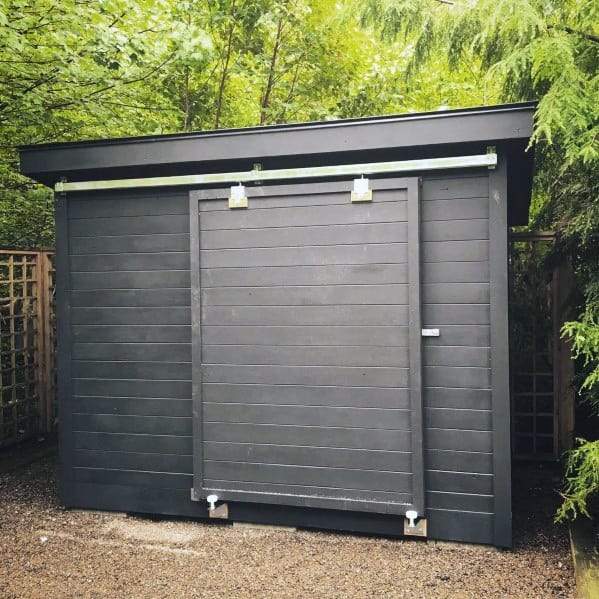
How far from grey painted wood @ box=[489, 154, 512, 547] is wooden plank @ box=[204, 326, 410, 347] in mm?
246

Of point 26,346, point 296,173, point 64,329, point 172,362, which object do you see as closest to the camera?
point 296,173

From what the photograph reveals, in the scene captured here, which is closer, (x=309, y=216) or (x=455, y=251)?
(x=455, y=251)

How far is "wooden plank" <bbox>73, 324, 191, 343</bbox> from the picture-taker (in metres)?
4.07

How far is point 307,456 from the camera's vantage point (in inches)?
149

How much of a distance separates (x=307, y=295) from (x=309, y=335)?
26 cm

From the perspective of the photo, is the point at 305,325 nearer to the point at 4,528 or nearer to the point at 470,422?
the point at 470,422

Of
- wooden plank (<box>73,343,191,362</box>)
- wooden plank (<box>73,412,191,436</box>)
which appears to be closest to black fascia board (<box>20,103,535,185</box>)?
wooden plank (<box>73,343,191,362</box>)

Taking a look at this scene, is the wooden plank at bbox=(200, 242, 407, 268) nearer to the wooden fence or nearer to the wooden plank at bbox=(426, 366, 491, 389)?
the wooden plank at bbox=(426, 366, 491, 389)

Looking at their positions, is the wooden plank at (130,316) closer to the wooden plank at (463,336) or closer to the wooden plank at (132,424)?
the wooden plank at (132,424)

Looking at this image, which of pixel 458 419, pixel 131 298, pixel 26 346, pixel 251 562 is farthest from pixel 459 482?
pixel 26 346

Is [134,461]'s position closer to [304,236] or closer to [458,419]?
[304,236]

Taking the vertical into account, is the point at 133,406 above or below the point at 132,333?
below

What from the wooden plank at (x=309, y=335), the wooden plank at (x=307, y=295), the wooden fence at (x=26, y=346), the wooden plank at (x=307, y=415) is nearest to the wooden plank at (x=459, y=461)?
the wooden plank at (x=307, y=415)

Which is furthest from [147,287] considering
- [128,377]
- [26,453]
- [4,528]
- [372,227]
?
[26,453]
